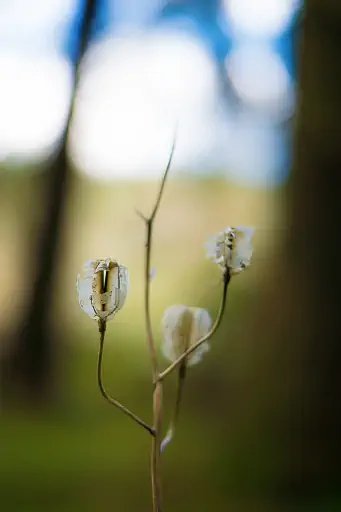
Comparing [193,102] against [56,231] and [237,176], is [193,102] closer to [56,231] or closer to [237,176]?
[237,176]

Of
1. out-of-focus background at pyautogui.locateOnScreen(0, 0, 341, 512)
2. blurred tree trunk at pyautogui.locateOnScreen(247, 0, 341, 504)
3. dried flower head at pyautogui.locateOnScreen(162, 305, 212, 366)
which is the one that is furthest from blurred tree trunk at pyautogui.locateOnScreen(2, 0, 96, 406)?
dried flower head at pyautogui.locateOnScreen(162, 305, 212, 366)

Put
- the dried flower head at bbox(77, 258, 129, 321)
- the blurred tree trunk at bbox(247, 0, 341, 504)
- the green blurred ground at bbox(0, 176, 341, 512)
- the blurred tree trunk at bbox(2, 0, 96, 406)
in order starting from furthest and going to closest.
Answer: the blurred tree trunk at bbox(2, 0, 96, 406)
the green blurred ground at bbox(0, 176, 341, 512)
the blurred tree trunk at bbox(247, 0, 341, 504)
the dried flower head at bbox(77, 258, 129, 321)

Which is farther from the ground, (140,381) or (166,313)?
(166,313)

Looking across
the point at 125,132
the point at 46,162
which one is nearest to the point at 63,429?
the point at 46,162

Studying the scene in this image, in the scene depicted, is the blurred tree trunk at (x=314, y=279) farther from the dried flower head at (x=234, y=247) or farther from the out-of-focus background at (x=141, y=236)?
the dried flower head at (x=234, y=247)

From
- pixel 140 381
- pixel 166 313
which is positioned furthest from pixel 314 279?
pixel 166 313

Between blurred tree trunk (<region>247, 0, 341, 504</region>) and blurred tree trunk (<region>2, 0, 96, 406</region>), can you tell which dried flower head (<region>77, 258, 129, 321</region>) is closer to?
blurred tree trunk (<region>247, 0, 341, 504</region>)

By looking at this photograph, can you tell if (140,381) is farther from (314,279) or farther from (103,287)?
(103,287)
